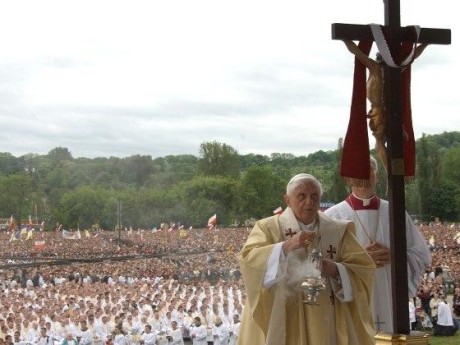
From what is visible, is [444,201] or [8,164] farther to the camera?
[8,164]

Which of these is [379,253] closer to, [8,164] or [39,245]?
[39,245]

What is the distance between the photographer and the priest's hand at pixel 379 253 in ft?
14.0

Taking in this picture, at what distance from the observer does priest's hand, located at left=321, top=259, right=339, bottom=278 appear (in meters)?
3.67

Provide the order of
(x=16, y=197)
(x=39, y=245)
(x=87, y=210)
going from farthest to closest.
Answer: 1. (x=16, y=197)
2. (x=87, y=210)
3. (x=39, y=245)

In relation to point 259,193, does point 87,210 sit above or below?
below

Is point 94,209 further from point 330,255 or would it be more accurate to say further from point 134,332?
point 330,255

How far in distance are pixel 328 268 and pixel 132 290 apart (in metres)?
20.7

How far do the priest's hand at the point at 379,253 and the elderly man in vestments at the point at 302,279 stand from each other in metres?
0.37

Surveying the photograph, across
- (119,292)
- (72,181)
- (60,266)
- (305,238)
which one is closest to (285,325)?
(305,238)

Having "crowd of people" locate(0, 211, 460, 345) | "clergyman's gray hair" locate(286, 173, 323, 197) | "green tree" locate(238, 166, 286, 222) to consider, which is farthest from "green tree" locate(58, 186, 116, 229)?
"clergyman's gray hair" locate(286, 173, 323, 197)

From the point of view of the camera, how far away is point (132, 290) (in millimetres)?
23891

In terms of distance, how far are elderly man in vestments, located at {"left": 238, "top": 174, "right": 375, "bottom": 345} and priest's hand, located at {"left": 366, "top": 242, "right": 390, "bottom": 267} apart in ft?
1.20

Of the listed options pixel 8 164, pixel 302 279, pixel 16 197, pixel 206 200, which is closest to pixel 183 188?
pixel 206 200

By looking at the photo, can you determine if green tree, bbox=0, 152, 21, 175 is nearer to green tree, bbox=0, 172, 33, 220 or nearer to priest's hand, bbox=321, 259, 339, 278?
green tree, bbox=0, 172, 33, 220
